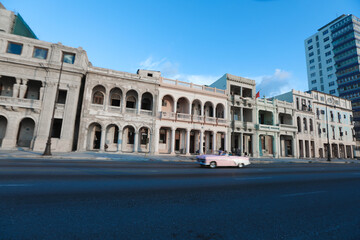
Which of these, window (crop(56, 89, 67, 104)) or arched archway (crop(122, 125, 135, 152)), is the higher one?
window (crop(56, 89, 67, 104))

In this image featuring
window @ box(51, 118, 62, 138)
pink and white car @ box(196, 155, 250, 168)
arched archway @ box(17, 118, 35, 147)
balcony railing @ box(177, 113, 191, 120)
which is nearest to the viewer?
pink and white car @ box(196, 155, 250, 168)

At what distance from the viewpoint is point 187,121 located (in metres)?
28.2

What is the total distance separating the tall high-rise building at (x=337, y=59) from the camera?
60875 mm

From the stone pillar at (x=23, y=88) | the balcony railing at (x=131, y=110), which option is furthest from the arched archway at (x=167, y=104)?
the stone pillar at (x=23, y=88)

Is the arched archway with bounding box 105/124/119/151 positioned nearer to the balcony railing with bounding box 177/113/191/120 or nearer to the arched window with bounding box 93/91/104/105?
the arched window with bounding box 93/91/104/105

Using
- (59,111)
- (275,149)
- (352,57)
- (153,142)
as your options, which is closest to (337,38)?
(352,57)

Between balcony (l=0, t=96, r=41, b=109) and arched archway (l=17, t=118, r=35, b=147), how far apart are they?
251cm

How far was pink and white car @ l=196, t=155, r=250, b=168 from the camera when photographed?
1416 centimetres

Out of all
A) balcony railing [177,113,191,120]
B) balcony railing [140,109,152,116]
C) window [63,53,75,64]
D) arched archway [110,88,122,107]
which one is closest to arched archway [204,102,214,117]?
balcony railing [177,113,191,120]

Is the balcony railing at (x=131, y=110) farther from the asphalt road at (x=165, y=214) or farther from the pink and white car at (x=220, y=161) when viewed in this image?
the asphalt road at (x=165, y=214)

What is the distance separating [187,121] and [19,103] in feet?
70.9

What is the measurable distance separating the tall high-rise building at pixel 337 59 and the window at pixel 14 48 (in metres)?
76.6

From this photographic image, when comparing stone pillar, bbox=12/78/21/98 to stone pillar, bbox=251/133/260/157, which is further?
stone pillar, bbox=251/133/260/157

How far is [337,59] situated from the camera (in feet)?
224
